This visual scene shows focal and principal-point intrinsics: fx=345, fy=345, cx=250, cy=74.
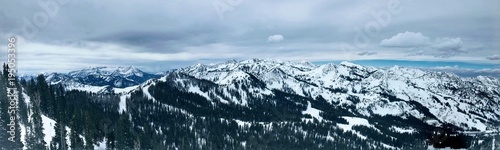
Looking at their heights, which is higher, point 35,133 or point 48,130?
point 35,133

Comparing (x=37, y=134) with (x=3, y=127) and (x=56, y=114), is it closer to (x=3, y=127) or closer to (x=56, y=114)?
(x=3, y=127)

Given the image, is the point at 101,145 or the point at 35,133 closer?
the point at 35,133

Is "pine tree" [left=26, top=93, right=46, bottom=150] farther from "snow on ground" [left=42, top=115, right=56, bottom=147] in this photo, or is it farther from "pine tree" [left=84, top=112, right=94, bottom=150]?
"pine tree" [left=84, top=112, right=94, bottom=150]

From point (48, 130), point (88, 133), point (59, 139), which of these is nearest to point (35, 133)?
point (59, 139)

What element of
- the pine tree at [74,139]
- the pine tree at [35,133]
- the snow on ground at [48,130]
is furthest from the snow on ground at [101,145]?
the pine tree at [35,133]

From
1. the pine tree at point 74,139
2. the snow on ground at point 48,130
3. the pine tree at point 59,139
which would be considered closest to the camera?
the pine tree at point 59,139

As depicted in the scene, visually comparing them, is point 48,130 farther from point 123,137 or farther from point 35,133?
point 123,137

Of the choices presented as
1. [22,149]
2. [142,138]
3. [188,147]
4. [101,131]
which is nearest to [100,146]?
[101,131]

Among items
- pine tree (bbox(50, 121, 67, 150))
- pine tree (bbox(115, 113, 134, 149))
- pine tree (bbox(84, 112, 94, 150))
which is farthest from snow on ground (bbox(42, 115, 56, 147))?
pine tree (bbox(115, 113, 134, 149))

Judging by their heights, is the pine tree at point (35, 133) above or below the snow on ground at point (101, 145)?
above

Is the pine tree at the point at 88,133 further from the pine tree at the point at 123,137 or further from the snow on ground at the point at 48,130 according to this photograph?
the pine tree at the point at 123,137

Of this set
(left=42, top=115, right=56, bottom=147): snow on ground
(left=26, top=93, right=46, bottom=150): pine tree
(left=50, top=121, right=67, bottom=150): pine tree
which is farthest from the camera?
(left=42, top=115, right=56, bottom=147): snow on ground
